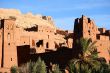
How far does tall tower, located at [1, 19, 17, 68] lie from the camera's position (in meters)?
57.5

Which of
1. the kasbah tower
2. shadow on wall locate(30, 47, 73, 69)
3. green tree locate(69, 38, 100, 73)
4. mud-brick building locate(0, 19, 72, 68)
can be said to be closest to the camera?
green tree locate(69, 38, 100, 73)

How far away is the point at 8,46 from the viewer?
58219 mm

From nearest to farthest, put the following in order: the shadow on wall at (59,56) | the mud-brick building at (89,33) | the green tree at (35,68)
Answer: the green tree at (35,68), the shadow on wall at (59,56), the mud-brick building at (89,33)

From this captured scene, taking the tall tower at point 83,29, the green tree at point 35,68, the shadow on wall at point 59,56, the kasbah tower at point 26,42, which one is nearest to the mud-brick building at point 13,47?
the kasbah tower at point 26,42

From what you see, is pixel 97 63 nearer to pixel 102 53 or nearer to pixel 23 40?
pixel 102 53

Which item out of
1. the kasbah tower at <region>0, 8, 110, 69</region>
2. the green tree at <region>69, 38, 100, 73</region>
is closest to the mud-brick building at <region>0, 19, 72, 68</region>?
the kasbah tower at <region>0, 8, 110, 69</region>

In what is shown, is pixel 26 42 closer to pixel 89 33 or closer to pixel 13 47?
pixel 13 47

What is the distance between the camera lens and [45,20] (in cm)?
9644

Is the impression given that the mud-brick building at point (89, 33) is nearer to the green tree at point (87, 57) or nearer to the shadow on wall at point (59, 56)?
the shadow on wall at point (59, 56)

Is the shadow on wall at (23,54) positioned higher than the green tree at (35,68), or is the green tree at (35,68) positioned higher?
the shadow on wall at (23,54)

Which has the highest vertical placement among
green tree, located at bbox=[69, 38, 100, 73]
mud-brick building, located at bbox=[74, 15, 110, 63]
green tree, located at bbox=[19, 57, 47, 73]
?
mud-brick building, located at bbox=[74, 15, 110, 63]

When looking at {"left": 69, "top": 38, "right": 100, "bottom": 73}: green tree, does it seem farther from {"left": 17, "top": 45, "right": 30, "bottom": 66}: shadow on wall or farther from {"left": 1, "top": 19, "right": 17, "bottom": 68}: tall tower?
{"left": 1, "top": 19, "right": 17, "bottom": 68}: tall tower

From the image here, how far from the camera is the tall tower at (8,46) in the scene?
57469mm

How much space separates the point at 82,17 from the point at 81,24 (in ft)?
2.38
